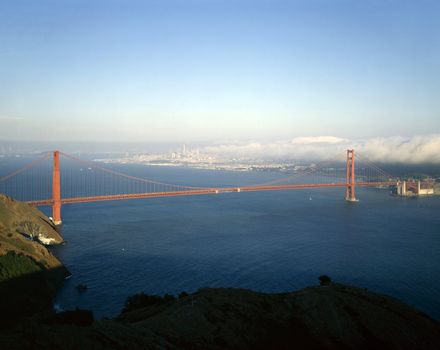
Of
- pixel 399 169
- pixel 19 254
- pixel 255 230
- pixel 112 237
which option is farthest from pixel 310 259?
pixel 399 169

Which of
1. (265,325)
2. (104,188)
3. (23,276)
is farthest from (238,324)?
(104,188)

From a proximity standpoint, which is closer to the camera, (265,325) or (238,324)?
(238,324)

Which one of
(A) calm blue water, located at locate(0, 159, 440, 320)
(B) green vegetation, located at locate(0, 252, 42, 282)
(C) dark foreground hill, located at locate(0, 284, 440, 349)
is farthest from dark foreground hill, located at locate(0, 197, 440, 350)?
(A) calm blue water, located at locate(0, 159, 440, 320)

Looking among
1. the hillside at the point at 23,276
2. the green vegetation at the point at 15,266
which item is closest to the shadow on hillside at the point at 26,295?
the hillside at the point at 23,276

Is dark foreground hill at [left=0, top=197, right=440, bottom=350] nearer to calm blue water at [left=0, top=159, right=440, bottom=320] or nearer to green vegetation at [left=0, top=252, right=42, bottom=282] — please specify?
green vegetation at [left=0, top=252, right=42, bottom=282]

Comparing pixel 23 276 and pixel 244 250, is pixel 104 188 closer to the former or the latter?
pixel 244 250
